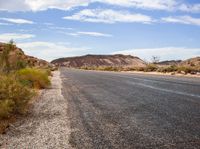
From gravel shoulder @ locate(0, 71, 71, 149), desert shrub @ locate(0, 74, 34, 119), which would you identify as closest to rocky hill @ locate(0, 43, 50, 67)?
desert shrub @ locate(0, 74, 34, 119)

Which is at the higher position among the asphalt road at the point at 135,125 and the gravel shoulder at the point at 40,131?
the asphalt road at the point at 135,125

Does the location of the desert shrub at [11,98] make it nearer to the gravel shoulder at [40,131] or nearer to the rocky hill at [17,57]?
the gravel shoulder at [40,131]

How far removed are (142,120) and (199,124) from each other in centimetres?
144

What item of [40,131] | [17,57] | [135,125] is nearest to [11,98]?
[40,131]

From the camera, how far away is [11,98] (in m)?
11.0

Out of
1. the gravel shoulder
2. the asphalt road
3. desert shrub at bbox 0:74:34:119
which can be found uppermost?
desert shrub at bbox 0:74:34:119

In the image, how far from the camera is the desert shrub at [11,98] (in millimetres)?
9972

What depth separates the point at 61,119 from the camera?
10.2 m

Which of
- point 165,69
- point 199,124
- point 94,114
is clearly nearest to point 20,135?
point 94,114

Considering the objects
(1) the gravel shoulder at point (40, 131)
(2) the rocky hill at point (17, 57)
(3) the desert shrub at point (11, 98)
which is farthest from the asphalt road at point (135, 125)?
(2) the rocky hill at point (17, 57)

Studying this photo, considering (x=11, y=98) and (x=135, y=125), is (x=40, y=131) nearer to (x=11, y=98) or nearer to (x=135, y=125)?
(x=135, y=125)

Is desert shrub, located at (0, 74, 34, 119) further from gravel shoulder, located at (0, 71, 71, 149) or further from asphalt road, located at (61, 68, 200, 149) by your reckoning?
asphalt road, located at (61, 68, 200, 149)

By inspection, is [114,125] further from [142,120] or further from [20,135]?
[20,135]

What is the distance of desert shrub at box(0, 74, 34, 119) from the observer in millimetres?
9972
